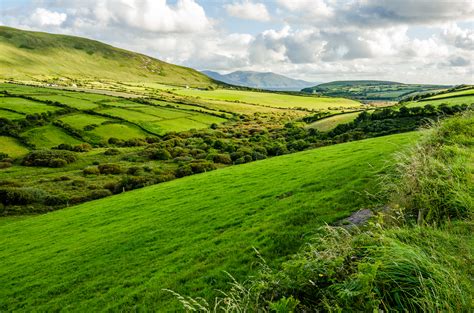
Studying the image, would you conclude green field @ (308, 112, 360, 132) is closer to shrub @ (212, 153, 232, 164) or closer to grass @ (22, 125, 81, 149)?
shrub @ (212, 153, 232, 164)

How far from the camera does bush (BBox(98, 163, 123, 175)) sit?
73562 millimetres

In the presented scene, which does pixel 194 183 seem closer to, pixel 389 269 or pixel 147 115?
pixel 389 269

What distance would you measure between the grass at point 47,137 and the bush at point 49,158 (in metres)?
10.6

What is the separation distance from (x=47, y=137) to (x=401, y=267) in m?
105

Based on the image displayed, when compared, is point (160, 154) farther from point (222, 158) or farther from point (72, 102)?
point (72, 102)

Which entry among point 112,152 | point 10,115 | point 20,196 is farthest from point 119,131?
point 20,196

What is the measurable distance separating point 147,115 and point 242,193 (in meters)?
111

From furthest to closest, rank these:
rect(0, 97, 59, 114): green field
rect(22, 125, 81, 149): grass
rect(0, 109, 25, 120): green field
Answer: rect(0, 97, 59, 114): green field
rect(0, 109, 25, 120): green field
rect(22, 125, 81, 149): grass

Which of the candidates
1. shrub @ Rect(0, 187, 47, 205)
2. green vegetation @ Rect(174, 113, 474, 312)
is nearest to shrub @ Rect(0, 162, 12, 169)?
shrub @ Rect(0, 187, 47, 205)

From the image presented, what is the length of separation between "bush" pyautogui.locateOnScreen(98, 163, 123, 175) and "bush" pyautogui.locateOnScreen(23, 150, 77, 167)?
10.00m

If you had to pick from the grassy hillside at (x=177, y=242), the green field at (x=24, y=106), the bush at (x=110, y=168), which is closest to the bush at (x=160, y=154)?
the bush at (x=110, y=168)

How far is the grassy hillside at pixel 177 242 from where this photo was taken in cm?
1530

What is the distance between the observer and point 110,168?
7431cm

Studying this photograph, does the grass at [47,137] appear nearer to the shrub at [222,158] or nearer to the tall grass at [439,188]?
the shrub at [222,158]
